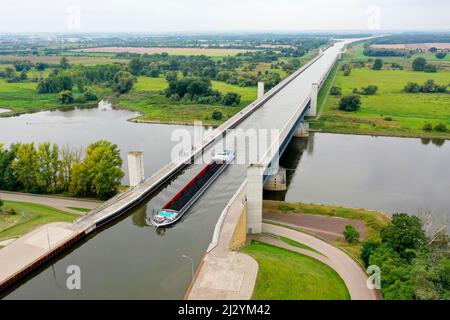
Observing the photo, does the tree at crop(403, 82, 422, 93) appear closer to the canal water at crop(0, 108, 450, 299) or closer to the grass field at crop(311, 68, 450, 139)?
the grass field at crop(311, 68, 450, 139)

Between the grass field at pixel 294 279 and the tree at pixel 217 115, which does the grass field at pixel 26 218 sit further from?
the tree at pixel 217 115

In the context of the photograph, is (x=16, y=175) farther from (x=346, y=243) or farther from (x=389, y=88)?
(x=389, y=88)

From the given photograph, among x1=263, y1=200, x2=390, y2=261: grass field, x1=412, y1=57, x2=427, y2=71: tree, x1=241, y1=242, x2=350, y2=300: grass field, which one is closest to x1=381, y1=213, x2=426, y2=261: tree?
x1=241, y1=242, x2=350, y2=300: grass field

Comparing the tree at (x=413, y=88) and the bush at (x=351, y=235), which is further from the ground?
the tree at (x=413, y=88)

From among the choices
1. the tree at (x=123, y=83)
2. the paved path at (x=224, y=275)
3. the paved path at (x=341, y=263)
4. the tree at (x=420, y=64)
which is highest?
the tree at (x=420, y=64)

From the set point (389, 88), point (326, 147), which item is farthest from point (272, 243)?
point (389, 88)

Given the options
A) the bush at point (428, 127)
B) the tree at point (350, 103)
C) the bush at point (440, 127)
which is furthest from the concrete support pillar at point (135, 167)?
the tree at point (350, 103)
